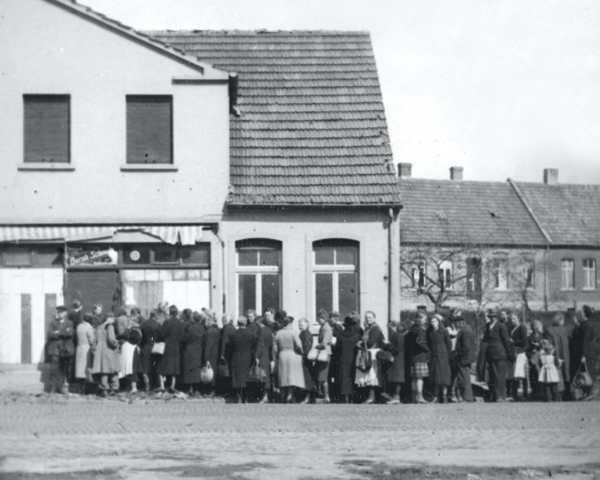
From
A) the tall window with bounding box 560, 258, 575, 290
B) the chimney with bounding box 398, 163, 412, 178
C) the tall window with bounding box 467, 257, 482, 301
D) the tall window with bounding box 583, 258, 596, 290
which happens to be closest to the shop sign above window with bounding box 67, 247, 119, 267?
the tall window with bounding box 467, 257, 482, 301

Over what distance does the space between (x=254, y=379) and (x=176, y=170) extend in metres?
5.46

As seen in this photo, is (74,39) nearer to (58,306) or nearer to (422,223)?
(58,306)

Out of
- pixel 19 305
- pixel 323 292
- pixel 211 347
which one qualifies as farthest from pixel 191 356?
pixel 323 292

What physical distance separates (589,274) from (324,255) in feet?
113

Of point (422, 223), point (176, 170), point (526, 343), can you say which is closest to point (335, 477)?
point (526, 343)

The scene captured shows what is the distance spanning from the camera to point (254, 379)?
1953 centimetres

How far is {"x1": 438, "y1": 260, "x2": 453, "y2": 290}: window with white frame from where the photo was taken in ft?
147

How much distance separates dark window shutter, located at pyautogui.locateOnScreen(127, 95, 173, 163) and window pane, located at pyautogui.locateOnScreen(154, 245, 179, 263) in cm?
185

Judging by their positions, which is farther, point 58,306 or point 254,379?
point 58,306

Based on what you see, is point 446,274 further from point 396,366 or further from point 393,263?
point 396,366

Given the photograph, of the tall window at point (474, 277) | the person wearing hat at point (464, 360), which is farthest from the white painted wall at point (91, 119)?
the tall window at point (474, 277)

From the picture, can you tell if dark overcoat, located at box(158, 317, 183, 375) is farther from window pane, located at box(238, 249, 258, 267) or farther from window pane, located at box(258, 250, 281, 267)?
window pane, located at box(258, 250, 281, 267)

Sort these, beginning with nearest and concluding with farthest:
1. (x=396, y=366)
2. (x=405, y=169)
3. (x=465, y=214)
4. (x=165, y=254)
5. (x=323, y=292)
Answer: (x=396, y=366) < (x=165, y=254) < (x=323, y=292) < (x=465, y=214) < (x=405, y=169)

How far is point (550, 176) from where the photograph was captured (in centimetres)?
5966
